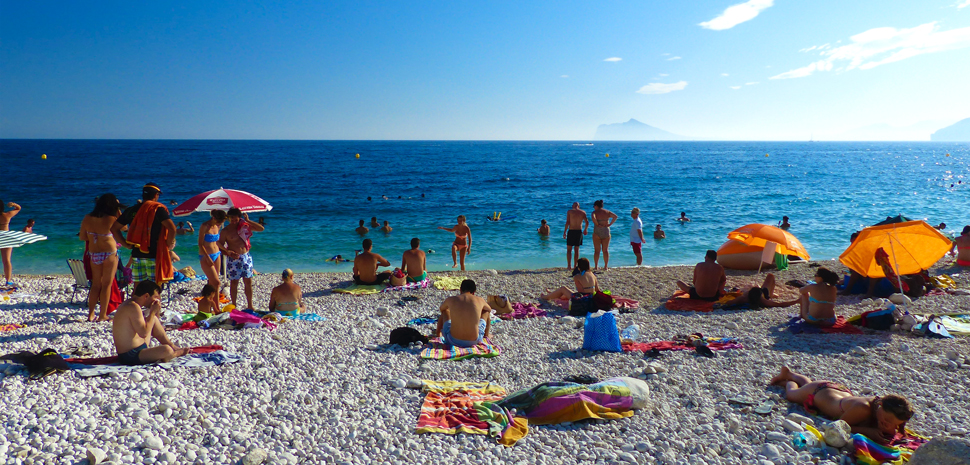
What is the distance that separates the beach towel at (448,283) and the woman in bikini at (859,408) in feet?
22.2

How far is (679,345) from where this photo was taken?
6707 millimetres

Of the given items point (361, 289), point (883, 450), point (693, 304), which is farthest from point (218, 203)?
point (883, 450)

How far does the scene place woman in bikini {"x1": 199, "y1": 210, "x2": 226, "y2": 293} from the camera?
8.04 meters

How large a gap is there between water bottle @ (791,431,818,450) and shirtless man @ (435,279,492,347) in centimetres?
355

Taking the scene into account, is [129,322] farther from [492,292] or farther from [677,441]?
[492,292]

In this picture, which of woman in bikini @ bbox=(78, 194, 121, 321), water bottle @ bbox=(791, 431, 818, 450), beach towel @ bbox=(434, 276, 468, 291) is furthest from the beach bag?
woman in bikini @ bbox=(78, 194, 121, 321)

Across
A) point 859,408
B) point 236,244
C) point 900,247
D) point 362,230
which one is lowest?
point 362,230

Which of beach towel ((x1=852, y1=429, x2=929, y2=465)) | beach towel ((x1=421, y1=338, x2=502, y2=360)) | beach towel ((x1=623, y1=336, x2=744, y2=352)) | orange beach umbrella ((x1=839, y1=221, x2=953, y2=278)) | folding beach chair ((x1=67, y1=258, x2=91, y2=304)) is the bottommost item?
beach towel ((x1=623, y1=336, x2=744, y2=352))

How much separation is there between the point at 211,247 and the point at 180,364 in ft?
10.7

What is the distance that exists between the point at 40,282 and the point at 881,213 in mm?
34153

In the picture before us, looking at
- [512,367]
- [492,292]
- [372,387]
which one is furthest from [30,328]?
[492,292]

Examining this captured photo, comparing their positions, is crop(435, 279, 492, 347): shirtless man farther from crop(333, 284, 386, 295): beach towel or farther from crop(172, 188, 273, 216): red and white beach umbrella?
crop(172, 188, 273, 216): red and white beach umbrella

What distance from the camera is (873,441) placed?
163 inches

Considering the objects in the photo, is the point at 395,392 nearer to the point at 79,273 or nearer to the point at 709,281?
the point at 709,281
